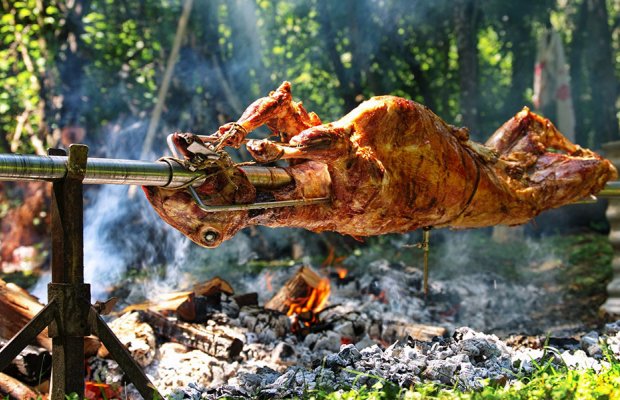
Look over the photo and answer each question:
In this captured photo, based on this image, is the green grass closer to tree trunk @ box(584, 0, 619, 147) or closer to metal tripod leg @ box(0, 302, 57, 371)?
metal tripod leg @ box(0, 302, 57, 371)

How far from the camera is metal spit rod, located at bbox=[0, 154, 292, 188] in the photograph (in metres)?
3.41

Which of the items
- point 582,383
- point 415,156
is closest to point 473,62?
point 415,156

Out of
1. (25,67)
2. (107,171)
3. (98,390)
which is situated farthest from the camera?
(25,67)

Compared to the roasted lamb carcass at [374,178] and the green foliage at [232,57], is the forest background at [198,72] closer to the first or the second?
the green foliage at [232,57]

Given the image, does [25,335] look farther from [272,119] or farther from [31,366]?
[272,119]

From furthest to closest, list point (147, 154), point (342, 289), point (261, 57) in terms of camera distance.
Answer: point (261, 57), point (147, 154), point (342, 289)

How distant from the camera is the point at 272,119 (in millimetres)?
5008

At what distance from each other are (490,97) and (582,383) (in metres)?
14.6

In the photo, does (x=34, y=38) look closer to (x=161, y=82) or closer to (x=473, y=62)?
(x=161, y=82)

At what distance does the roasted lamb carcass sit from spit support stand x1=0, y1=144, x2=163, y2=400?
585 millimetres

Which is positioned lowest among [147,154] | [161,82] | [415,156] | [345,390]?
[345,390]

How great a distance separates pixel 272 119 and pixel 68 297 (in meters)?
1.93

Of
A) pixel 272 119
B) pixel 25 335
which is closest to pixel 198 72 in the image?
pixel 272 119

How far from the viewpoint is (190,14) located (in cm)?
1305
